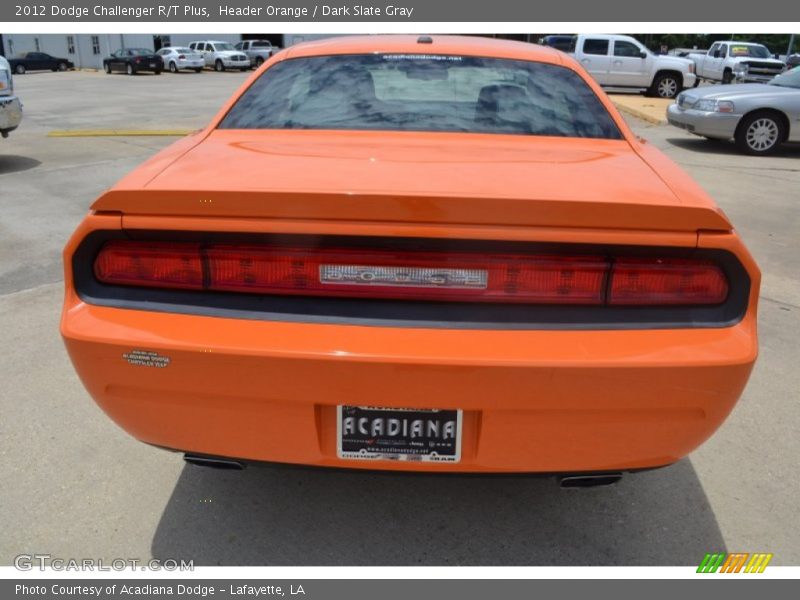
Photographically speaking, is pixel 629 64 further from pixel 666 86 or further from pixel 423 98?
pixel 423 98

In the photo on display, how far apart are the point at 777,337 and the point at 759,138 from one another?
8238 mm

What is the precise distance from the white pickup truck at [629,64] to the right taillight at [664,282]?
19.6 meters

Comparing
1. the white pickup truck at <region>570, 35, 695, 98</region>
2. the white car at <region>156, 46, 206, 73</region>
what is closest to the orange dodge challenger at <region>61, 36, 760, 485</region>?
the white pickup truck at <region>570, 35, 695, 98</region>

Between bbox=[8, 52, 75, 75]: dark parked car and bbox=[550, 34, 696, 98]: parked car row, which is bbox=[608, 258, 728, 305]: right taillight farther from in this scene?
bbox=[8, 52, 75, 75]: dark parked car

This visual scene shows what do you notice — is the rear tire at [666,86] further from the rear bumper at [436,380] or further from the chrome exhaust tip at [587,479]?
the chrome exhaust tip at [587,479]

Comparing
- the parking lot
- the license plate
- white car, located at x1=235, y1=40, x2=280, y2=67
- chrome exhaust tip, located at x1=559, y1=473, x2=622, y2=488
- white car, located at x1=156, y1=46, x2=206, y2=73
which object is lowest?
the parking lot

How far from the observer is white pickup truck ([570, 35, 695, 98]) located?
2006 cm

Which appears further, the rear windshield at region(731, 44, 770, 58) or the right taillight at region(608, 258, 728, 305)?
the rear windshield at region(731, 44, 770, 58)

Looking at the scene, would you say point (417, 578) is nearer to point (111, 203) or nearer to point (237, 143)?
point (111, 203)

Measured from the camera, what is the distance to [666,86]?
20578 millimetres

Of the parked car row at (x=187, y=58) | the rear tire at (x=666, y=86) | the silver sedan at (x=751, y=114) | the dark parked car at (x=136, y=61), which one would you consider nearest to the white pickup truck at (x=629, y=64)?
the rear tire at (x=666, y=86)

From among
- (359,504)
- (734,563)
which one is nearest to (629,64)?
(734,563)

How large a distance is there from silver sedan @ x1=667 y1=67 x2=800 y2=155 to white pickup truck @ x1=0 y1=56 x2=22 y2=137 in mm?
10205

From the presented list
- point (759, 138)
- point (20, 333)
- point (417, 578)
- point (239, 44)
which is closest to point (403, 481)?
point (417, 578)
